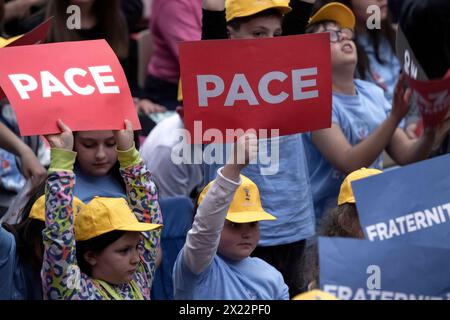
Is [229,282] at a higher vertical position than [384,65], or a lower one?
higher

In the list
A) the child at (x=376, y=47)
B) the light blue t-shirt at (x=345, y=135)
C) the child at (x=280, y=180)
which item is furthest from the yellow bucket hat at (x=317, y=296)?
the child at (x=376, y=47)

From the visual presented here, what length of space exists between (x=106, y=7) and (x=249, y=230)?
2.23m

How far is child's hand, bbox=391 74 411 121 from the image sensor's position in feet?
16.9

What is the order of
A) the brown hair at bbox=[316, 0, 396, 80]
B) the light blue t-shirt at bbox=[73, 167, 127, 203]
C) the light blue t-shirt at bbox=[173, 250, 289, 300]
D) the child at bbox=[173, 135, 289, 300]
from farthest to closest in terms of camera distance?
the brown hair at bbox=[316, 0, 396, 80] → the light blue t-shirt at bbox=[73, 167, 127, 203] → the light blue t-shirt at bbox=[173, 250, 289, 300] → the child at bbox=[173, 135, 289, 300]

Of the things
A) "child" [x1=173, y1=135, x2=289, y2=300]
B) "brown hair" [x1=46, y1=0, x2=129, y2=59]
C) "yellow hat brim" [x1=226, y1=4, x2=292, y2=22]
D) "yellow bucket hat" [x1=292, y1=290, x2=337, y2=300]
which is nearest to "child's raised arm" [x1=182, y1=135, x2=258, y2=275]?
"child" [x1=173, y1=135, x2=289, y2=300]

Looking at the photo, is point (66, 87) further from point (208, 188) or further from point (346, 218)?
point (346, 218)

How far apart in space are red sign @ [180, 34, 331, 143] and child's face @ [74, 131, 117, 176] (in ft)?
2.01

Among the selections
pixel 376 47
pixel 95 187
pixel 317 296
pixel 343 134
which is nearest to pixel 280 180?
→ pixel 343 134

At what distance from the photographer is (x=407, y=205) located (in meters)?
3.95

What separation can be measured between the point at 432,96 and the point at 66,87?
55.8 inches

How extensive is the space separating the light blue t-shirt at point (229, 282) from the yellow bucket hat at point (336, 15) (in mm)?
1525

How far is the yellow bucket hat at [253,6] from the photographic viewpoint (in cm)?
539

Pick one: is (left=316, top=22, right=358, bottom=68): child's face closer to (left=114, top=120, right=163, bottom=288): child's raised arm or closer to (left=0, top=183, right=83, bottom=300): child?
(left=114, top=120, right=163, bottom=288): child's raised arm
